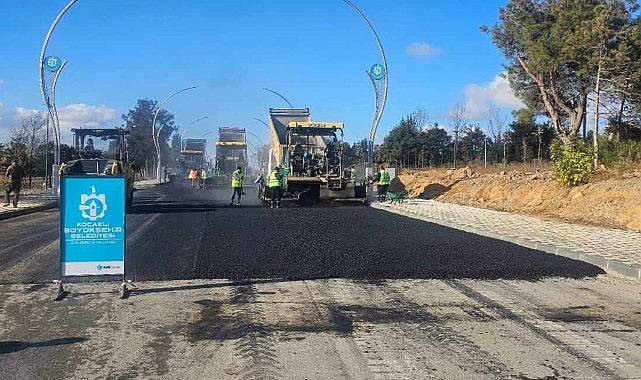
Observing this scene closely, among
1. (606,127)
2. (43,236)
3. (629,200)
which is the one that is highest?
(606,127)

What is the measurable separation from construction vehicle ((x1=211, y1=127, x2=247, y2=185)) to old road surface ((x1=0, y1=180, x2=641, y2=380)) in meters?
34.3

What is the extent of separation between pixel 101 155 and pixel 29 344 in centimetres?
1866

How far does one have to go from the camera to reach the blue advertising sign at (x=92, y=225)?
7.54 meters

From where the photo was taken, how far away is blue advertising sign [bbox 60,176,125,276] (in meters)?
→ 7.54

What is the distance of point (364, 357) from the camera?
5.25 m

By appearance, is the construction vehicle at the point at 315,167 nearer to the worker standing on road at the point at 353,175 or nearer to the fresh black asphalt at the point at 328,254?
the worker standing on road at the point at 353,175

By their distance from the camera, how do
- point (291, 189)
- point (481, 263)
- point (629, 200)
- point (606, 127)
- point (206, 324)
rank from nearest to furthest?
1. point (206, 324)
2. point (481, 263)
3. point (629, 200)
4. point (291, 189)
5. point (606, 127)

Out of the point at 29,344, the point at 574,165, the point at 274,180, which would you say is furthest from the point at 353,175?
the point at 29,344

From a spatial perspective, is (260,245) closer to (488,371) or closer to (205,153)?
(488,371)

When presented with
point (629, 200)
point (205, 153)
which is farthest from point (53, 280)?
point (205, 153)

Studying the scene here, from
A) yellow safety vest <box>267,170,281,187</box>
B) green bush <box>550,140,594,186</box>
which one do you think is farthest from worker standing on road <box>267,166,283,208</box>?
green bush <box>550,140,594,186</box>

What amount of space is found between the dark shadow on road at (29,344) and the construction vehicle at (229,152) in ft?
130

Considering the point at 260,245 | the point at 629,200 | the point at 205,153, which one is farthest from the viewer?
the point at 205,153

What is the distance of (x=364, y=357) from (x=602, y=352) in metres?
1.96
